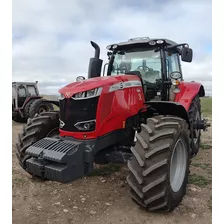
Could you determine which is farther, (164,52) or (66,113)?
(164,52)

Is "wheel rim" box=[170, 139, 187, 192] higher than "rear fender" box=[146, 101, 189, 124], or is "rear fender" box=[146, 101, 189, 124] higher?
"rear fender" box=[146, 101, 189, 124]

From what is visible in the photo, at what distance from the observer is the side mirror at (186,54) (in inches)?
175

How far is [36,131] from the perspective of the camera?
14.0ft

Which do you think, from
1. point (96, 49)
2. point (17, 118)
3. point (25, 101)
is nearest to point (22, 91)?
point (25, 101)

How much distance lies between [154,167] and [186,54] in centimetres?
227

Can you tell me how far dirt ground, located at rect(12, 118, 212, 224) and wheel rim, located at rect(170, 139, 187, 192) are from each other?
0.91 feet

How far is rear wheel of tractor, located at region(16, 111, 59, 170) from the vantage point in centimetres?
425

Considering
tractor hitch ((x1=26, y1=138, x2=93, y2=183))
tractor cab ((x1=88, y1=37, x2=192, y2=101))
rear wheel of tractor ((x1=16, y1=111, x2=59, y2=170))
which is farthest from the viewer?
tractor cab ((x1=88, y1=37, x2=192, y2=101))

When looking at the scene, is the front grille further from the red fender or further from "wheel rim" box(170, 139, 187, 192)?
the red fender

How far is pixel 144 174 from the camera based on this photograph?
10.0 feet

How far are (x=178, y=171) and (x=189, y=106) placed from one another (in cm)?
146

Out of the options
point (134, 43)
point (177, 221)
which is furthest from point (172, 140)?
point (134, 43)

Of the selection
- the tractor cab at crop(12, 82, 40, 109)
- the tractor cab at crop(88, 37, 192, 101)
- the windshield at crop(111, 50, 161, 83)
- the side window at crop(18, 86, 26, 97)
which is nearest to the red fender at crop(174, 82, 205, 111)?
the tractor cab at crop(88, 37, 192, 101)

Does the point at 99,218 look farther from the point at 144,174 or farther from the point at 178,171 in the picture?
the point at 178,171
